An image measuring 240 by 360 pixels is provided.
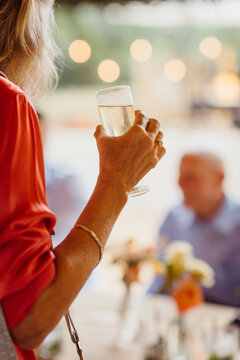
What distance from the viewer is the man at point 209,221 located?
237 cm

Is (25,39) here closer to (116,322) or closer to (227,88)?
(116,322)

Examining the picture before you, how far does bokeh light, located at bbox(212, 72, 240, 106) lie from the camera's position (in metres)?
10.1

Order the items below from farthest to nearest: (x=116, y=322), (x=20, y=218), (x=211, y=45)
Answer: (x=211, y=45), (x=116, y=322), (x=20, y=218)

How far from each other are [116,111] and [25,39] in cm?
22

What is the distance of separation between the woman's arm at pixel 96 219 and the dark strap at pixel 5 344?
1 centimetres

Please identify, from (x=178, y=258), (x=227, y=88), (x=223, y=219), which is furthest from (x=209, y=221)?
(x=227, y=88)

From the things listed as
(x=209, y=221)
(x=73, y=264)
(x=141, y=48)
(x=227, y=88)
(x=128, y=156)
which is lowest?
(x=227, y=88)

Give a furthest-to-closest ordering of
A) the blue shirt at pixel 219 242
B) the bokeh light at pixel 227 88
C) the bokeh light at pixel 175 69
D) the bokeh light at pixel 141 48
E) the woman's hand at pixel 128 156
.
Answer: the bokeh light at pixel 175 69 → the bokeh light at pixel 227 88 → the bokeh light at pixel 141 48 → the blue shirt at pixel 219 242 → the woman's hand at pixel 128 156

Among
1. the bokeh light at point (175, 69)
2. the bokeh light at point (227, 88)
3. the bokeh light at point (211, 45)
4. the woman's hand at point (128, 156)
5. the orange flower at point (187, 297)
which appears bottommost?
the bokeh light at point (227, 88)

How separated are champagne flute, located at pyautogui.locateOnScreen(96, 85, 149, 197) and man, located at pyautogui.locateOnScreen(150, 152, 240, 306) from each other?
1.53 m

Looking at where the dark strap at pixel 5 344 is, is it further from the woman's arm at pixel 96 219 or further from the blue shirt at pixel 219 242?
the blue shirt at pixel 219 242

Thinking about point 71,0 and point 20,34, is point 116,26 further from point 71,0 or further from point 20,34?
point 20,34

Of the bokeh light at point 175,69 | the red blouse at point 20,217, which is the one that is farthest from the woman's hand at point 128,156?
the bokeh light at point 175,69

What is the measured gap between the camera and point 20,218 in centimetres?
62
